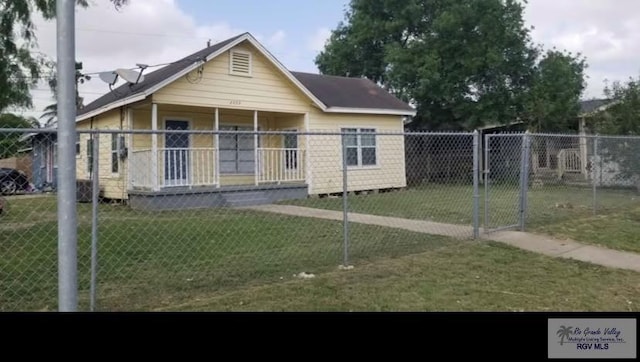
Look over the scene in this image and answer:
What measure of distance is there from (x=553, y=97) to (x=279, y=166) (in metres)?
15.1

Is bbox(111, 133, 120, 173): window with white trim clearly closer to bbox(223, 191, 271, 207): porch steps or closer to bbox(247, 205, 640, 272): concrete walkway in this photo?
bbox(223, 191, 271, 207): porch steps

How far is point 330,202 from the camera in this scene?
49.2 ft

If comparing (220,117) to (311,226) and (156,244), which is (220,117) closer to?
(311,226)

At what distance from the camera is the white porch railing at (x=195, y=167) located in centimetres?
1393

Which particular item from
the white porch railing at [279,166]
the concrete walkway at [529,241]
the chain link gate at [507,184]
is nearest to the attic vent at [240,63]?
the white porch railing at [279,166]

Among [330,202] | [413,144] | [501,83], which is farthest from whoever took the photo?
[501,83]

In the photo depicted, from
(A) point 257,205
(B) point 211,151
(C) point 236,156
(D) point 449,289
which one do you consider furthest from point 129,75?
(D) point 449,289

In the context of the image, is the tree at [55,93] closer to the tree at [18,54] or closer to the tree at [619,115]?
the tree at [18,54]

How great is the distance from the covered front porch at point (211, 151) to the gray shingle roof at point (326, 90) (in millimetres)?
1136

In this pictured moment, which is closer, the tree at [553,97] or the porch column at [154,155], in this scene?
the porch column at [154,155]

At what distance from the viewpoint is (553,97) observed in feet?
82.3

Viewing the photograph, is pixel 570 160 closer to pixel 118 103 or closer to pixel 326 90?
pixel 326 90
